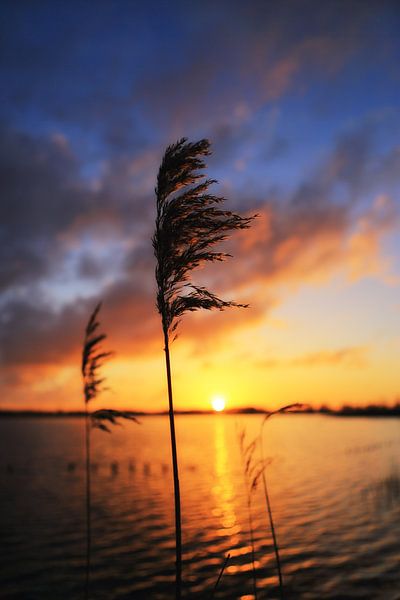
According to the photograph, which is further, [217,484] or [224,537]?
[217,484]

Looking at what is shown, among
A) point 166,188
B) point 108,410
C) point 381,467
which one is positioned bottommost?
point 381,467

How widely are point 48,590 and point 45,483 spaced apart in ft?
103

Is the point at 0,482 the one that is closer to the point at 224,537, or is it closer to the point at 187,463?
the point at 187,463

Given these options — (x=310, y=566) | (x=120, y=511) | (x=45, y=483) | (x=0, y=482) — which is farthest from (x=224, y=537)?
(x=0, y=482)

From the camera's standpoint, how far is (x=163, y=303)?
865cm

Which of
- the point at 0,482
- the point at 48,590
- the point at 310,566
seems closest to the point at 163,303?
the point at 48,590

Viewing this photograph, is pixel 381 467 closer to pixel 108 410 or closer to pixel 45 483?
pixel 45 483

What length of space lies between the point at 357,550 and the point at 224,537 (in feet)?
24.7

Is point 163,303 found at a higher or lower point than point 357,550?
higher

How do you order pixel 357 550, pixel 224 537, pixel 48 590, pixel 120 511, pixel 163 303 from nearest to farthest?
pixel 163 303 < pixel 48 590 < pixel 357 550 < pixel 224 537 < pixel 120 511

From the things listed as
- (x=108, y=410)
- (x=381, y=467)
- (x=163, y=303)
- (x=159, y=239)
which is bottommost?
(x=381, y=467)

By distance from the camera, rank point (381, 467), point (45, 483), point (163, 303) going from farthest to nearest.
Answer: point (381, 467)
point (45, 483)
point (163, 303)

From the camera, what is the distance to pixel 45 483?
151 feet

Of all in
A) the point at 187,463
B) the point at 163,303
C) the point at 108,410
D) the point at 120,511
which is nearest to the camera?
the point at 163,303
